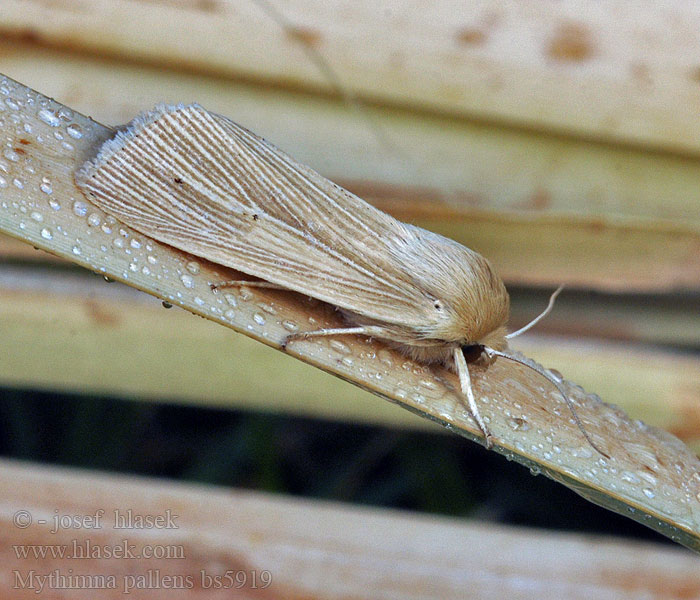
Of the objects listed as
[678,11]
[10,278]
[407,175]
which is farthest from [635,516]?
[10,278]

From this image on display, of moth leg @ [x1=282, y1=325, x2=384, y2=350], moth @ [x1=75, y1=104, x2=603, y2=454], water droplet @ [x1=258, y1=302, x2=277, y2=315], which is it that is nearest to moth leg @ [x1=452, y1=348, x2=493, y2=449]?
moth @ [x1=75, y1=104, x2=603, y2=454]

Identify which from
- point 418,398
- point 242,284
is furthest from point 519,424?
point 242,284

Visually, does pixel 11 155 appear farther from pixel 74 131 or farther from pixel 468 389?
pixel 468 389

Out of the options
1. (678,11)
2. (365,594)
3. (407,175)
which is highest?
(678,11)

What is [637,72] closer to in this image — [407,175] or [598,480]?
[407,175]

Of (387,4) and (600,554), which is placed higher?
(387,4)

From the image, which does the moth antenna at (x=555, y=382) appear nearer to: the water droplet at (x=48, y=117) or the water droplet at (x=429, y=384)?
the water droplet at (x=429, y=384)
